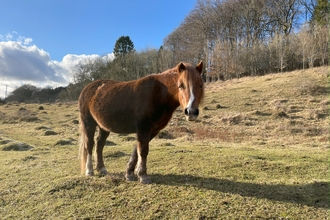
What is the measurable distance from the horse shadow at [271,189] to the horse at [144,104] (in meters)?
0.87

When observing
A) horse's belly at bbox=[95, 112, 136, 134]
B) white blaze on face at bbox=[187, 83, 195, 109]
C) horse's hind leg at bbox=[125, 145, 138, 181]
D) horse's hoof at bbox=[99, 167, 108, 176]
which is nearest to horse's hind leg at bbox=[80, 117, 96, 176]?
horse's hoof at bbox=[99, 167, 108, 176]

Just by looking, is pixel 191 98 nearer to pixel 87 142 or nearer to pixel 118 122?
pixel 118 122

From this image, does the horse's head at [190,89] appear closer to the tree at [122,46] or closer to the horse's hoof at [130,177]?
the horse's hoof at [130,177]

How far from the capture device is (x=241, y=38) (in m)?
52.2

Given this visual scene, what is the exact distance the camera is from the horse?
4.30 m

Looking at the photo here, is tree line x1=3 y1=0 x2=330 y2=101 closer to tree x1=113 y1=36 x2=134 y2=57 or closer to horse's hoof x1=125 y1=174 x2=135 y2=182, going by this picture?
tree x1=113 y1=36 x2=134 y2=57

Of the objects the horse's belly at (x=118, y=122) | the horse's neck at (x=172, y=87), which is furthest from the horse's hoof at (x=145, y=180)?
the horse's neck at (x=172, y=87)

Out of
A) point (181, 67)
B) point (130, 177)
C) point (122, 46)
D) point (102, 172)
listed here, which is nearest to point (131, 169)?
point (130, 177)

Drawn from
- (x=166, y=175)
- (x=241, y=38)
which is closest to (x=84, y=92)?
(x=166, y=175)

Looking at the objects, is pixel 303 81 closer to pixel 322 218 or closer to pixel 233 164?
pixel 233 164

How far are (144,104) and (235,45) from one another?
161ft

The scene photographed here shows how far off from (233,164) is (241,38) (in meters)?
50.9

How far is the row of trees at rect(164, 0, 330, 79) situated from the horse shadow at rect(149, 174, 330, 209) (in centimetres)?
3700

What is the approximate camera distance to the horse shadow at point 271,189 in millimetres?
3980
